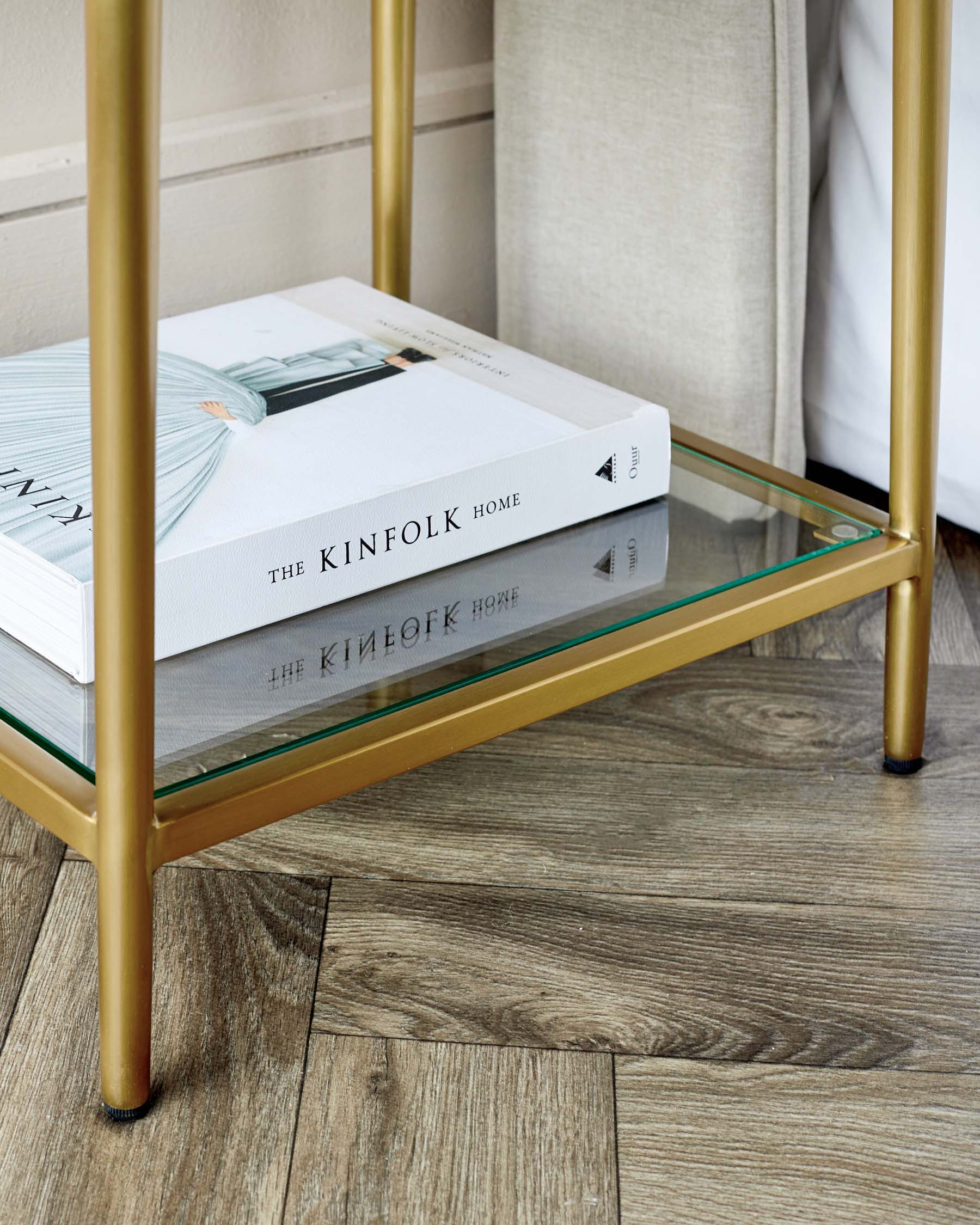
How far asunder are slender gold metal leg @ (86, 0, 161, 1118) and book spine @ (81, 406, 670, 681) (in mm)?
85

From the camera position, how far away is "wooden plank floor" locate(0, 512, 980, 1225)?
463 millimetres

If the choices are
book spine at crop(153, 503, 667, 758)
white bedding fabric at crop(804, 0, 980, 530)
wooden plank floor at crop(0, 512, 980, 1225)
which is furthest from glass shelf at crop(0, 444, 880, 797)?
white bedding fabric at crop(804, 0, 980, 530)

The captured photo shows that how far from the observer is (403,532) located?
56 centimetres

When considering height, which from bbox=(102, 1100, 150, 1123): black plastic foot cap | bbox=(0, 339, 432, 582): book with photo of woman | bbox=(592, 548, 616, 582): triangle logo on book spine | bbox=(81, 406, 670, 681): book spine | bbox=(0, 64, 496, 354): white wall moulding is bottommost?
bbox=(102, 1100, 150, 1123): black plastic foot cap

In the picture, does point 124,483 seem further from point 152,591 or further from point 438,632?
point 438,632

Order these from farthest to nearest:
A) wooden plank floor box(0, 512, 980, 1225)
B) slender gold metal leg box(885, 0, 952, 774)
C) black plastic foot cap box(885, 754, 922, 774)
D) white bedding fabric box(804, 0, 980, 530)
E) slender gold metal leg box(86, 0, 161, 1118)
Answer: white bedding fabric box(804, 0, 980, 530), black plastic foot cap box(885, 754, 922, 774), slender gold metal leg box(885, 0, 952, 774), wooden plank floor box(0, 512, 980, 1225), slender gold metal leg box(86, 0, 161, 1118)

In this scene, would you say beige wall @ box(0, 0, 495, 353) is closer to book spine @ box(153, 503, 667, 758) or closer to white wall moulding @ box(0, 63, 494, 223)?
white wall moulding @ box(0, 63, 494, 223)

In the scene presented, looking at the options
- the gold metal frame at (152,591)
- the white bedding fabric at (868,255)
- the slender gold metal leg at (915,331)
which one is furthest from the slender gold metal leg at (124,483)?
the white bedding fabric at (868,255)

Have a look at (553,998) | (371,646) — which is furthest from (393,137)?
(553,998)

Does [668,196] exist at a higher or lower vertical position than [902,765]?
higher

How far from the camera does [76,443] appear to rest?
0.58 meters

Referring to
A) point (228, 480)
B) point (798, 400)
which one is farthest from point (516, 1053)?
point (798, 400)

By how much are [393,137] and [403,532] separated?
334 millimetres

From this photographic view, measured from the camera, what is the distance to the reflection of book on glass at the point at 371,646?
0.50 meters
